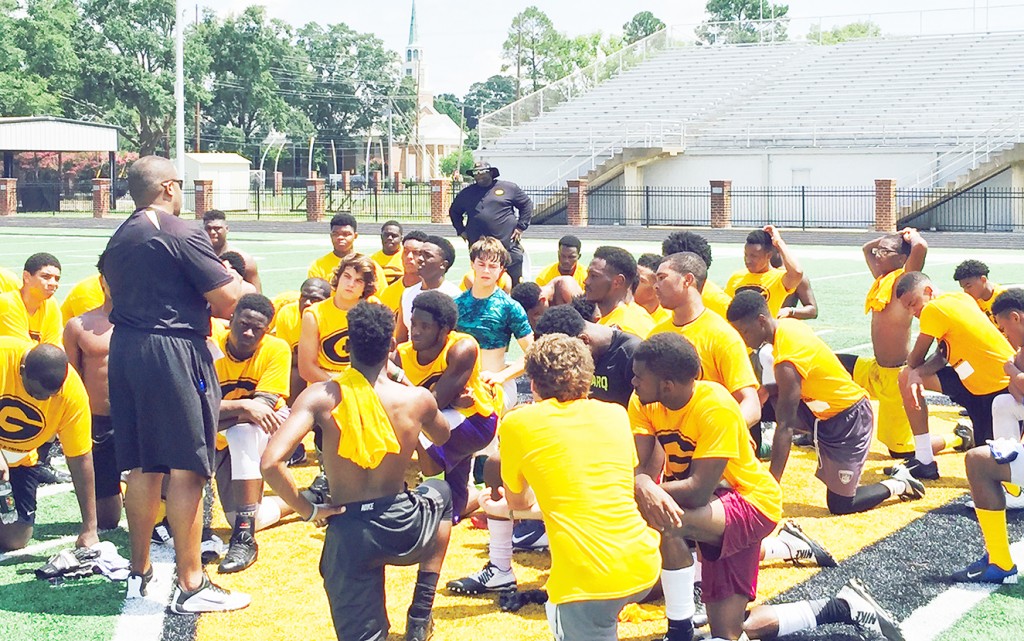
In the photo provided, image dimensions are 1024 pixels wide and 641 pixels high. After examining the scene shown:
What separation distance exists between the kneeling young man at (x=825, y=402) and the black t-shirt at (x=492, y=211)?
500 cm

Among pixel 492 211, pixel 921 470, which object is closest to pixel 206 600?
pixel 921 470

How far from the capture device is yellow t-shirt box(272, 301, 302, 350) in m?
8.68

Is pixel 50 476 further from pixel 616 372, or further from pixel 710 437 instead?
pixel 710 437

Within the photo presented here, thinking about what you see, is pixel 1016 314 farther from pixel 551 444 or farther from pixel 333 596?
pixel 333 596

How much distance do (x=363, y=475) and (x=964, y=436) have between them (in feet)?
19.5

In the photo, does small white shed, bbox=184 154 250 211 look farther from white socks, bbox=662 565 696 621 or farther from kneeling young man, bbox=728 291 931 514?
white socks, bbox=662 565 696 621

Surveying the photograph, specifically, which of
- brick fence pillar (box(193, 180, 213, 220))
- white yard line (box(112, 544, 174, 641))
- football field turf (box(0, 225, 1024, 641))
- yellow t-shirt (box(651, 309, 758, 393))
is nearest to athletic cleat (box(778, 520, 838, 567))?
football field turf (box(0, 225, 1024, 641))

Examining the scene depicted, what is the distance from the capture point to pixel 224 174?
62.0m

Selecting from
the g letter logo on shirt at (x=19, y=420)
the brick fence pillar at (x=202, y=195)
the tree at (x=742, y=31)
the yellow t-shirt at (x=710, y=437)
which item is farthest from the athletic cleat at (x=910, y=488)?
the tree at (x=742, y=31)

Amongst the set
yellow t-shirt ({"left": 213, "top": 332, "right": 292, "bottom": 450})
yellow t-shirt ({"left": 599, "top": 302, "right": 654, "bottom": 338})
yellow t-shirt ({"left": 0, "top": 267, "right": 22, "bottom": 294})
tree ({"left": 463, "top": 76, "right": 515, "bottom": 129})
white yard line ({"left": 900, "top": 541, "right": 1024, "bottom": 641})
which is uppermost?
tree ({"left": 463, "top": 76, "right": 515, "bottom": 129})

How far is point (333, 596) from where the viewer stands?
4.90m

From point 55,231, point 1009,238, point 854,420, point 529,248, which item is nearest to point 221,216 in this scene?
point 854,420

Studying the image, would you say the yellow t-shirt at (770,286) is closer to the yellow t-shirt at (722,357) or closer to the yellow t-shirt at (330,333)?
the yellow t-shirt at (330,333)

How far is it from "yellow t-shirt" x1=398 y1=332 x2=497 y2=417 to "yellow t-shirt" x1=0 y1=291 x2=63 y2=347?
2.42 meters
